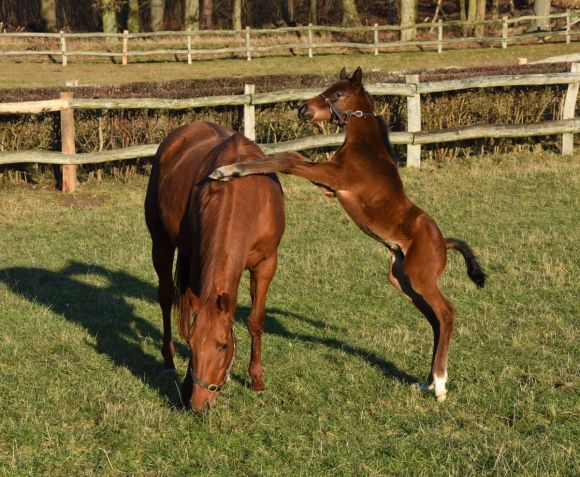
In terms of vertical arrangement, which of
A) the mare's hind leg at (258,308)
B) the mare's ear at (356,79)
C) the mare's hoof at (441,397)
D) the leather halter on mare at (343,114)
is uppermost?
the mare's ear at (356,79)

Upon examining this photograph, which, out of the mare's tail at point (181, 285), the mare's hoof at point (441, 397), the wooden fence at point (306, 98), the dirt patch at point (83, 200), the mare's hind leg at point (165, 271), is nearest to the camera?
the mare's hoof at point (441, 397)

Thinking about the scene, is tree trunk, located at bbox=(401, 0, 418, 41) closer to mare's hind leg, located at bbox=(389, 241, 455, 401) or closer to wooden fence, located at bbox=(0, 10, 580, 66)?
wooden fence, located at bbox=(0, 10, 580, 66)

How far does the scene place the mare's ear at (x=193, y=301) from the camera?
544cm

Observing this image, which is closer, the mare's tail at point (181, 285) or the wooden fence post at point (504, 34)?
the mare's tail at point (181, 285)

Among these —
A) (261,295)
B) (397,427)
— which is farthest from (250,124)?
(397,427)

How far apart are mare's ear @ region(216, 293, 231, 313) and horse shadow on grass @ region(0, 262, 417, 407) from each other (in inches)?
51.5

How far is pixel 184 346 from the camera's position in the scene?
805 cm

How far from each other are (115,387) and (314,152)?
1064 centimetres

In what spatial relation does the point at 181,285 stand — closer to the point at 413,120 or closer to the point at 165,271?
the point at 165,271

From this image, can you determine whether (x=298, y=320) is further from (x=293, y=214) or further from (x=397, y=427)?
(x=293, y=214)

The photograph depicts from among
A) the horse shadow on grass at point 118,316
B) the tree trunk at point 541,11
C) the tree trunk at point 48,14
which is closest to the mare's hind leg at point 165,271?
the horse shadow on grass at point 118,316

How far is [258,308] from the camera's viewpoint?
22.2ft

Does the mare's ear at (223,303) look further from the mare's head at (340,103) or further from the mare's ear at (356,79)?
the mare's ear at (356,79)

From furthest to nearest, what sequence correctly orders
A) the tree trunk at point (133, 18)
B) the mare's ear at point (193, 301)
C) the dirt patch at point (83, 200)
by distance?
1. the tree trunk at point (133, 18)
2. the dirt patch at point (83, 200)
3. the mare's ear at point (193, 301)
